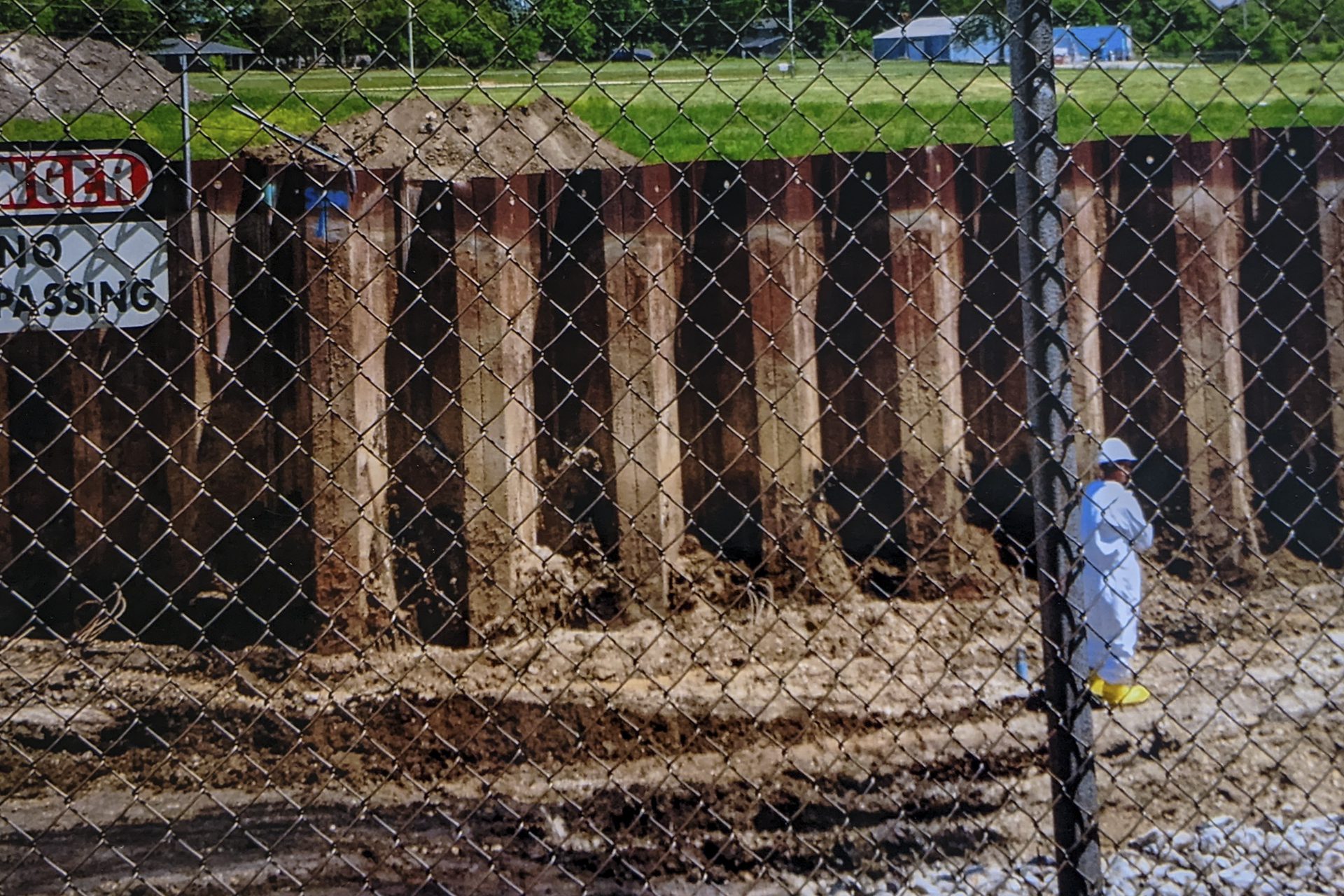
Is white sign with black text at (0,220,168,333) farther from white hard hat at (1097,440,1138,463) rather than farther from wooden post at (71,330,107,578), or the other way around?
white hard hat at (1097,440,1138,463)

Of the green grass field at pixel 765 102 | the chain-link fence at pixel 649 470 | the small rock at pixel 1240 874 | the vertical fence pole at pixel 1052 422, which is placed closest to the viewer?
the vertical fence pole at pixel 1052 422

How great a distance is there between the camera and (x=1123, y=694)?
143 inches

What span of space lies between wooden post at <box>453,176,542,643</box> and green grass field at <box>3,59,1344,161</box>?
1.22ft

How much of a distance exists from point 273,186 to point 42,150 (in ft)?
2.28

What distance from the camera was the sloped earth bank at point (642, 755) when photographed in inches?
113

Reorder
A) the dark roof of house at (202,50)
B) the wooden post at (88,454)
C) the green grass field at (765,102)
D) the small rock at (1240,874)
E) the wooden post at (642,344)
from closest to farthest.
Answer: the dark roof of house at (202,50) < the green grass field at (765,102) < the small rock at (1240,874) < the wooden post at (88,454) < the wooden post at (642,344)

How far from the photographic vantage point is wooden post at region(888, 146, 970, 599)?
344 cm

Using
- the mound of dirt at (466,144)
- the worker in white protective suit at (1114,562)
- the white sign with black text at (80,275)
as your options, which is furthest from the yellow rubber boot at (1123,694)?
the white sign with black text at (80,275)

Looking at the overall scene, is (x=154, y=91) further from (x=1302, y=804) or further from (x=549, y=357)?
(x=1302, y=804)

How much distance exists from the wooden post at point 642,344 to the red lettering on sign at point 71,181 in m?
1.37

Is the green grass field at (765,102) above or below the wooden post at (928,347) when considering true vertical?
above

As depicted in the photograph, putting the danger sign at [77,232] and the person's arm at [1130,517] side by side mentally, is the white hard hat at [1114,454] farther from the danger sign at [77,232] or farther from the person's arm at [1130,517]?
the danger sign at [77,232]

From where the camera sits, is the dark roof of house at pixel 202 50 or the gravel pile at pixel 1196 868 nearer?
the dark roof of house at pixel 202 50

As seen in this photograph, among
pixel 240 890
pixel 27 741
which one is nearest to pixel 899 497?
pixel 240 890
